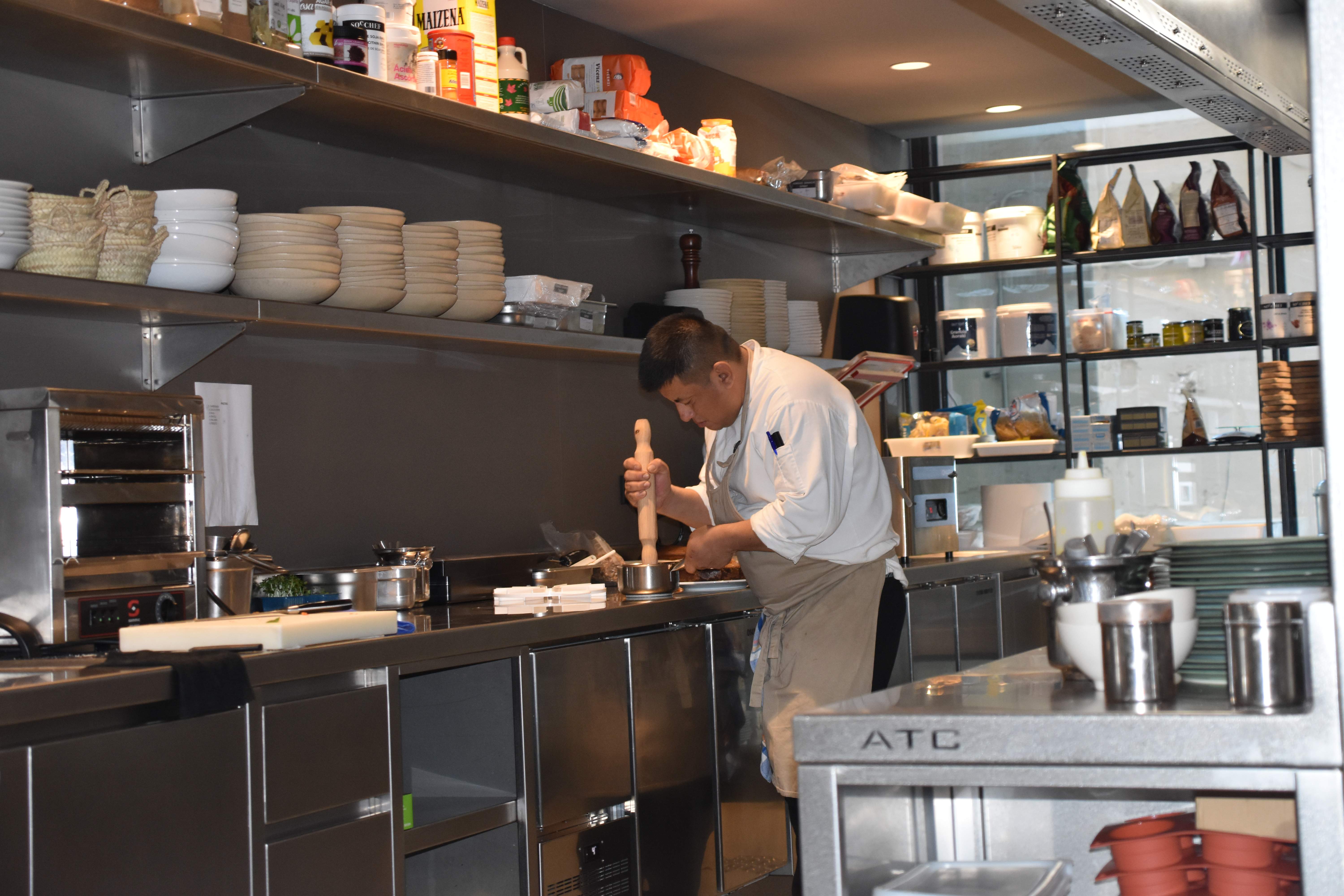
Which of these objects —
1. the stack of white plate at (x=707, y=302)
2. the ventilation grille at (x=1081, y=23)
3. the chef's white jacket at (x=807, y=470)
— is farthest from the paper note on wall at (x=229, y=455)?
the ventilation grille at (x=1081, y=23)

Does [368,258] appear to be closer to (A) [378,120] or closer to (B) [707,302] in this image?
(A) [378,120]

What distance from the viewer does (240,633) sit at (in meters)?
2.30

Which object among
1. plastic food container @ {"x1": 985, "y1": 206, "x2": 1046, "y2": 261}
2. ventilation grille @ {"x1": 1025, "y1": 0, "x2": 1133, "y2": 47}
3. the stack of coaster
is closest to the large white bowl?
ventilation grille @ {"x1": 1025, "y1": 0, "x2": 1133, "y2": 47}

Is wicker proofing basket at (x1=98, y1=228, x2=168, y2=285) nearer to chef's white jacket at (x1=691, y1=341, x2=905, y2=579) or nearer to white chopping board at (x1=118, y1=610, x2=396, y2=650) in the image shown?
white chopping board at (x1=118, y1=610, x2=396, y2=650)

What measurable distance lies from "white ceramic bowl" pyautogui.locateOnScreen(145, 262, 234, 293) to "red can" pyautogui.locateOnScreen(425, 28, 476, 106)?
2.87 ft

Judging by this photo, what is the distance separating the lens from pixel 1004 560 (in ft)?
15.9

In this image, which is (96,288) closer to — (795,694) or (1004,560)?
(795,694)

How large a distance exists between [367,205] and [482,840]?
5.41ft

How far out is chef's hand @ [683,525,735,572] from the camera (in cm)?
314

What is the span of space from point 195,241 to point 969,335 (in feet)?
13.5

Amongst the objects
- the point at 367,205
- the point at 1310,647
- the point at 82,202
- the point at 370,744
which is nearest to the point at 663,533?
the point at 367,205

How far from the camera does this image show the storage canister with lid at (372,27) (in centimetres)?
297

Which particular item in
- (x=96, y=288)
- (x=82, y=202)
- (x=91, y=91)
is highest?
(x=91, y=91)

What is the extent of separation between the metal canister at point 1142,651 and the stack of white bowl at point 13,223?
1902mm
